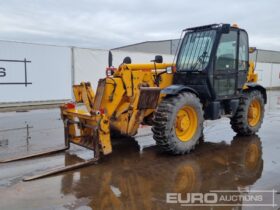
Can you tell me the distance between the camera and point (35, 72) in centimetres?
1391

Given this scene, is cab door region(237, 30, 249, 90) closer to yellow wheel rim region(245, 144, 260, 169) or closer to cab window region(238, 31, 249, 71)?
cab window region(238, 31, 249, 71)

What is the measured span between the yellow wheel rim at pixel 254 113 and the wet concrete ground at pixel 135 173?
47cm

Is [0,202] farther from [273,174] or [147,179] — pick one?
[273,174]

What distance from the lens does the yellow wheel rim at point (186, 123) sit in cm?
605

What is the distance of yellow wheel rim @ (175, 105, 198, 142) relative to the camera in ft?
19.9

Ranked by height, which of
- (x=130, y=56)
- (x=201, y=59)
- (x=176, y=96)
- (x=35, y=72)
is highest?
(x=130, y=56)

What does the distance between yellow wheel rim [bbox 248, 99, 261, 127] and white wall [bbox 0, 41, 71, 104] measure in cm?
963

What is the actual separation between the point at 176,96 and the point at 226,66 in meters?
1.74

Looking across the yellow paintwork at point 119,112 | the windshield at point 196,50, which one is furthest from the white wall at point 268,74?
the yellow paintwork at point 119,112

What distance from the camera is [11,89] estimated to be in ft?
43.4

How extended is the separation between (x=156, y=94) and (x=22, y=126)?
5105mm

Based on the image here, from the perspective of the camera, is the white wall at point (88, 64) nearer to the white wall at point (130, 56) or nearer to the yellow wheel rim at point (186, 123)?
the white wall at point (130, 56)

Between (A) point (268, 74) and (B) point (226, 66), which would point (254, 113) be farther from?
(A) point (268, 74)

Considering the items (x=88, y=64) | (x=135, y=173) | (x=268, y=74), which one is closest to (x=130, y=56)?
(x=88, y=64)
